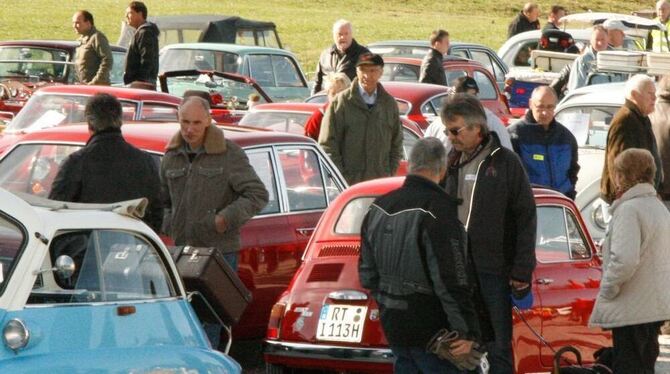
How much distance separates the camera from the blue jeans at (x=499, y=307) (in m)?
8.47

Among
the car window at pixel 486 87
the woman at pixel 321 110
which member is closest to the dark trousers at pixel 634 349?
the woman at pixel 321 110

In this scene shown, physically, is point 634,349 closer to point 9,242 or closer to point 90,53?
point 9,242

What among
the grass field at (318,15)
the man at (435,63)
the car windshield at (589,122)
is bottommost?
the grass field at (318,15)

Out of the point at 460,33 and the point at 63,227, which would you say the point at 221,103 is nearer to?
the point at 63,227

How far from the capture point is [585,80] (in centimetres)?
2028

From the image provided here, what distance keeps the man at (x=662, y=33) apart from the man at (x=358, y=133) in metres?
10.9

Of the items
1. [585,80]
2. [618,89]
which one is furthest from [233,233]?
[585,80]

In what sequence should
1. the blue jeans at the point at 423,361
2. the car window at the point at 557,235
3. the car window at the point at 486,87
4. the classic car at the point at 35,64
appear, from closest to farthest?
the blue jeans at the point at 423,361, the car window at the point at 557,235, the classic car at the point at 35,64, the car window at the point at 486,87

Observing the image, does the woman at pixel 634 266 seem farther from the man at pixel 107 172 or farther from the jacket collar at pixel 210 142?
the man at pixel 107 172

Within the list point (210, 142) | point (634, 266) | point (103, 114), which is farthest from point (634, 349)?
point (103, 114)

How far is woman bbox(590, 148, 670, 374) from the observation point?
904cm

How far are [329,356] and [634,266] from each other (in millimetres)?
1764

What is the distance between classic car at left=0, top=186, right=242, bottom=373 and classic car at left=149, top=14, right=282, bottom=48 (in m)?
23.9

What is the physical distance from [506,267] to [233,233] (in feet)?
6.24
